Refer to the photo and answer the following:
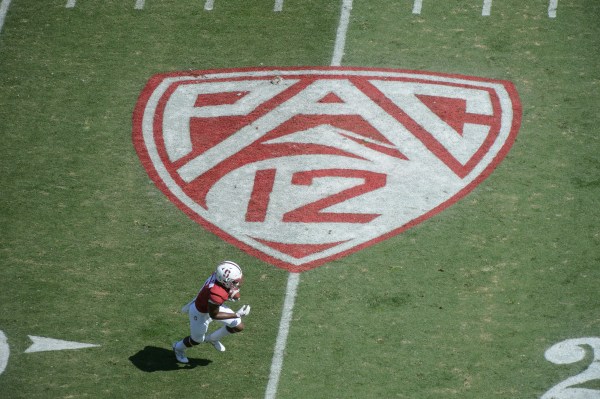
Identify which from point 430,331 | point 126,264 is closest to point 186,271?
point 126,264

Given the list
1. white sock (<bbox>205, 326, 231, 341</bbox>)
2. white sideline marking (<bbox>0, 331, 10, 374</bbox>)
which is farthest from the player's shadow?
white sideline marking (<bbox>0, 331, 10, 374</bbox>)

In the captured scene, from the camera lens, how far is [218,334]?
1756 centimetres

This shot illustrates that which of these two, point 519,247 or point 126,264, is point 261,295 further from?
point 519,247

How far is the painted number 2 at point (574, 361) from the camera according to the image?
1688cm

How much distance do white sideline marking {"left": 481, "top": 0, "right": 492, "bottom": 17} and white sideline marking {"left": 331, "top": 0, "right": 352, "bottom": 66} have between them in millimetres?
2408

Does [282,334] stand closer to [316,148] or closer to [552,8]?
[316,148]

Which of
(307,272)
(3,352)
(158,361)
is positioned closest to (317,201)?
(307,272)

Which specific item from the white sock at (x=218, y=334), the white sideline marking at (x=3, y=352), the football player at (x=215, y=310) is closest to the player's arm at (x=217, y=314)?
the football player at (x=215, y=310)

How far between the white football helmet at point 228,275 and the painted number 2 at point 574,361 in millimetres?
4158

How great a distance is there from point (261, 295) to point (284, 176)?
2.67 metres

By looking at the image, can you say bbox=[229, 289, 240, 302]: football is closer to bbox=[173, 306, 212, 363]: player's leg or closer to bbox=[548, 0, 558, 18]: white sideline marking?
bbox=[173, 306, 212, 363]: player's leg

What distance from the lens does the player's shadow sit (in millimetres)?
17575

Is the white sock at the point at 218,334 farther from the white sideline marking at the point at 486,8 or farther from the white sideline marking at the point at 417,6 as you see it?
the white sideline marking at the point at 486,8

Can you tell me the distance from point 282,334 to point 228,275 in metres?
1.43
